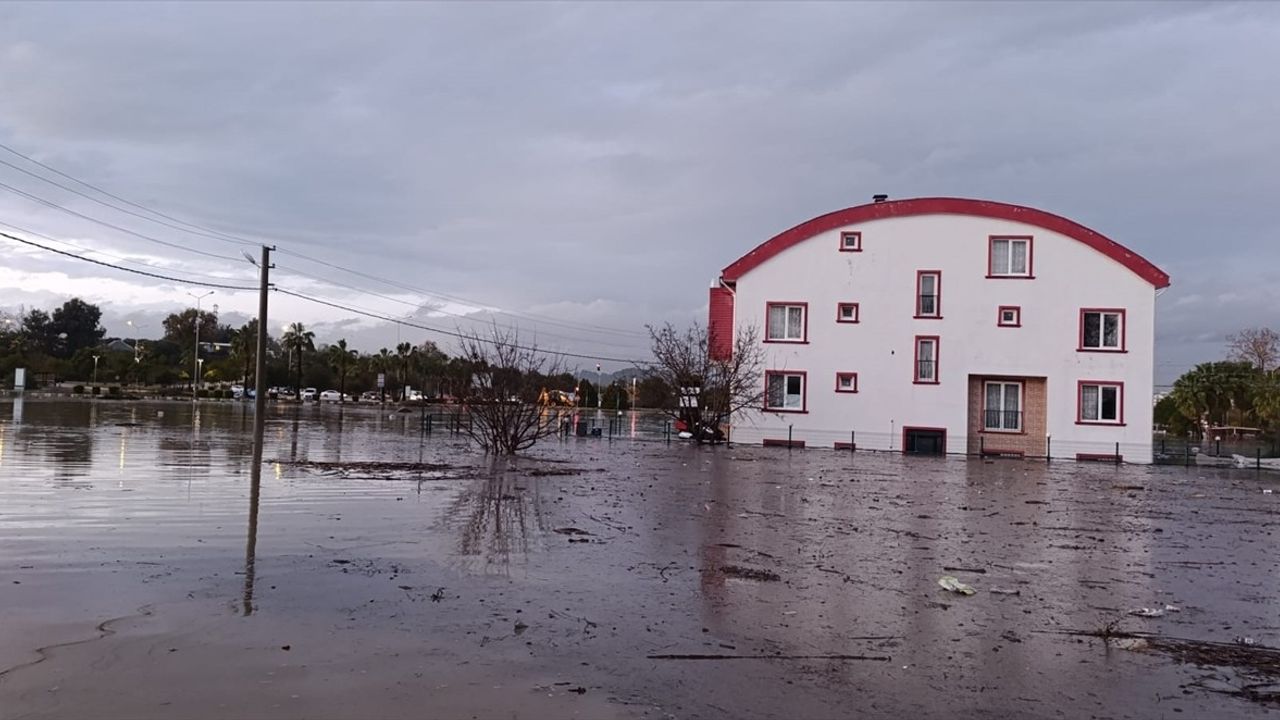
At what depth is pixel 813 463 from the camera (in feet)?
94.9

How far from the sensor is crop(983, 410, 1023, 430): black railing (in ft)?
128

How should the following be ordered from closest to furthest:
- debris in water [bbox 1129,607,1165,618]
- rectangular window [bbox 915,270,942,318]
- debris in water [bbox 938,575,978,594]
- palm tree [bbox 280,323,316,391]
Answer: debris in water [bbox 1129,607,1165,618] → debris in water [bbox 938,575,978,594] → rectangular window [bbox 915,270,942,318] → palm tree [bbox 280,323,316,391]

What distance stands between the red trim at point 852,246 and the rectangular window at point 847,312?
2.43 metres

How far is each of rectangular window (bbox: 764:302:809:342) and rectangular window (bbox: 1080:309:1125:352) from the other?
11650 mm

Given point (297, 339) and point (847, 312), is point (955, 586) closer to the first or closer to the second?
point (847, 312)

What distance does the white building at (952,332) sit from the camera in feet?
123

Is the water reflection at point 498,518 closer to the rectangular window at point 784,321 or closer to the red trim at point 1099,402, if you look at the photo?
the rectangular window at point 784,321

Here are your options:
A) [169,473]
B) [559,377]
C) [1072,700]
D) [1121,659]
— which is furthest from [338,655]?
[559,377]

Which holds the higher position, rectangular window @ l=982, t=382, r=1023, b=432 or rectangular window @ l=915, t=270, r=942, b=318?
rectangular window @ l=915, t=270, r=942, b=318

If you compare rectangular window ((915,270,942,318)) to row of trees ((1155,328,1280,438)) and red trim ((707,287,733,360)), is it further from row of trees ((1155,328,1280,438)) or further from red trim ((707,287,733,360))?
row of trees ((1155,328,1280,438))

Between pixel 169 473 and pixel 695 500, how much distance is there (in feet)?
34.6

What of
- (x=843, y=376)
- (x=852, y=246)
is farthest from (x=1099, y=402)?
(x=852, y=246)

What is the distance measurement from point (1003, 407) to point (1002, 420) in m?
0.57

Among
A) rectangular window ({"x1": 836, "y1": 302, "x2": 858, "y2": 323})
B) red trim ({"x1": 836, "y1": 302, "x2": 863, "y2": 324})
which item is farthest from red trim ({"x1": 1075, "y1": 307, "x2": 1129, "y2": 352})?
rectangular window ({"x1": 836, "y1": 302, "x2": 858, "y2": 323})
